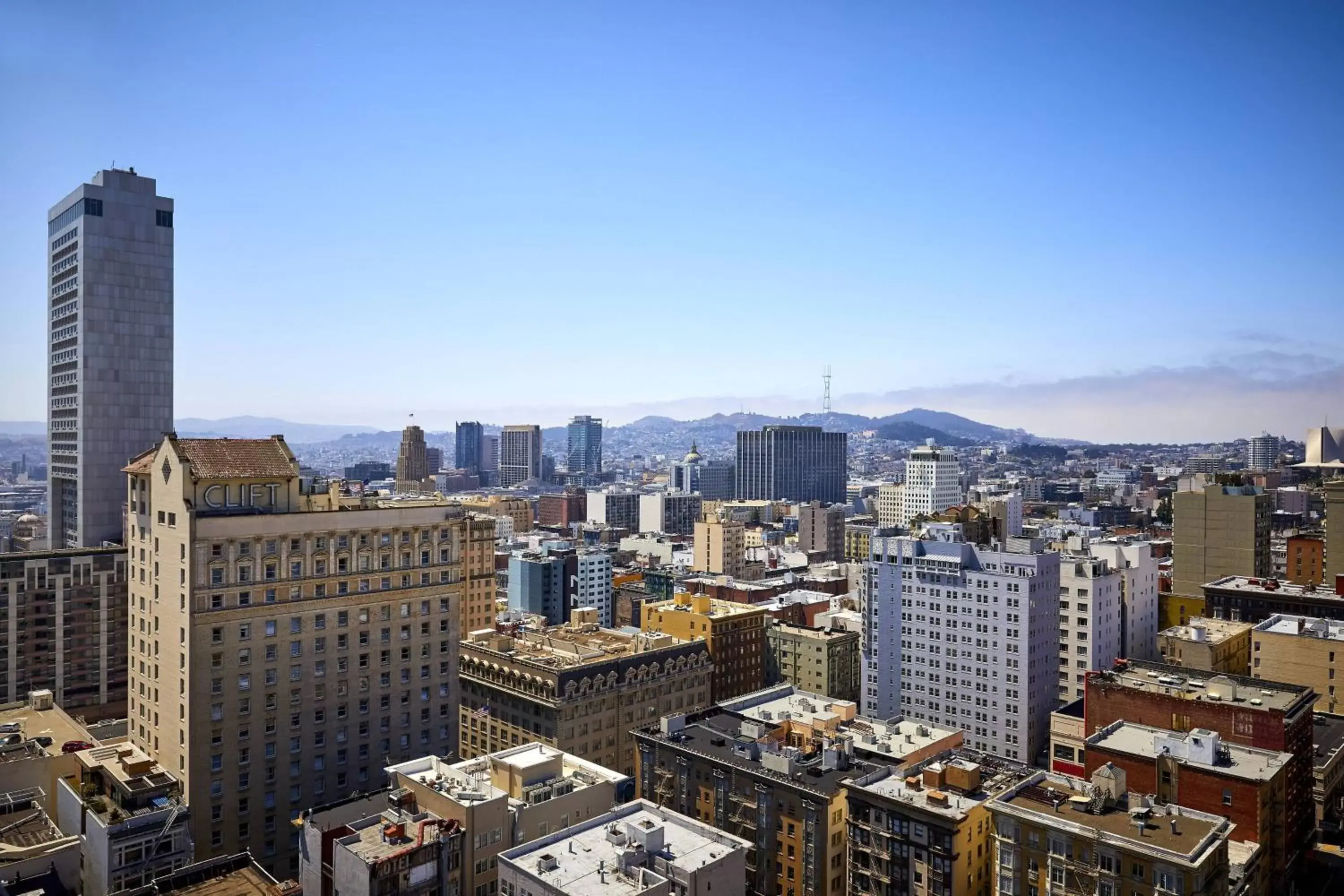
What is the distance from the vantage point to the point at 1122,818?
5391cm

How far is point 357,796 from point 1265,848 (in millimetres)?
58888

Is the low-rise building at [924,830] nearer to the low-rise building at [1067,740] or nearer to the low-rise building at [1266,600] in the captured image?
the low-rise building at [1067,740]

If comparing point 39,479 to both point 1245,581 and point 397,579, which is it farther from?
point 1245,581

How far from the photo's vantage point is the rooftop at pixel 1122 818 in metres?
50.4

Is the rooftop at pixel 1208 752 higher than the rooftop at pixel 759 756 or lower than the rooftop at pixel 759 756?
higher

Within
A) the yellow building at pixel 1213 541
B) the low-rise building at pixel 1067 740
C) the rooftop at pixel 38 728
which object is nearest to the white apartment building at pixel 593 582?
the yellow building at pixel 1213 541

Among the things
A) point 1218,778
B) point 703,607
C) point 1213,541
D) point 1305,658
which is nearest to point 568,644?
point 703,607

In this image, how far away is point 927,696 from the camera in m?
106

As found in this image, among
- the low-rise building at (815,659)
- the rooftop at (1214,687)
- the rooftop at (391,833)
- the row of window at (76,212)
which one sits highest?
the row of window at (76,212)

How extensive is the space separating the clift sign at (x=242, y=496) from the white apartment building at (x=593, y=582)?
10915 cm

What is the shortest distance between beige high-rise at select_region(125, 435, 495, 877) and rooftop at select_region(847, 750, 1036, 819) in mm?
33910

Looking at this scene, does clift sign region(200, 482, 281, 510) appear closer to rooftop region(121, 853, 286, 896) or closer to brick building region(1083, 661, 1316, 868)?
rooftop region(121, 853, 286, 896)

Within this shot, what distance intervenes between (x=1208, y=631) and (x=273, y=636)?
339ft

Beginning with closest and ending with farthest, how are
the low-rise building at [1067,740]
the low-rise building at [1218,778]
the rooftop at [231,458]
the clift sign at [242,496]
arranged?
the low-rise building at [1218,778], the rooftop at [231,458], the clift sign at [242,496], the low-rise building at [1067,740]
